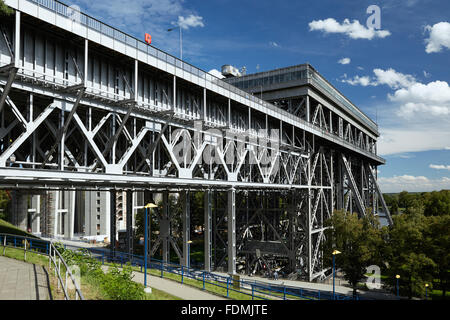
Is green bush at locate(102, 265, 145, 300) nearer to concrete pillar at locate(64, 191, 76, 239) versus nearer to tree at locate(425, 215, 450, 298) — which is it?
tree at locate(425, 215, 450, 298)

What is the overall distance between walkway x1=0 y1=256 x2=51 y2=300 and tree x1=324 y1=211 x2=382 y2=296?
25.8 metres

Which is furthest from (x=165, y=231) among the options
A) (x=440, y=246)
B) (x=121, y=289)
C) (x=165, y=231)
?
(x=440, y=246)

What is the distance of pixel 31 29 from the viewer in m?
14.9

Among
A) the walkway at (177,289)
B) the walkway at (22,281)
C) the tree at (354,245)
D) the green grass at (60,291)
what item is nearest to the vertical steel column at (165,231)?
the walkway at (177,289)

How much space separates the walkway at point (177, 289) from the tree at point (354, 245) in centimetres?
1848

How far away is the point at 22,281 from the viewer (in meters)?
12.1

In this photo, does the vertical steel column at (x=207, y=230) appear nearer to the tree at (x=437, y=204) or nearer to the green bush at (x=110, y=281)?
the green bush at (x=110, y=281)

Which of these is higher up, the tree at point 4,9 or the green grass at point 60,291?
the tree at point 4,9

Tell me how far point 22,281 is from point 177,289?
6.88m

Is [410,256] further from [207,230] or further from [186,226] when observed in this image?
[186,226]

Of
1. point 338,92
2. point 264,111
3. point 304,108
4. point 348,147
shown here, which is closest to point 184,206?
point 264,111

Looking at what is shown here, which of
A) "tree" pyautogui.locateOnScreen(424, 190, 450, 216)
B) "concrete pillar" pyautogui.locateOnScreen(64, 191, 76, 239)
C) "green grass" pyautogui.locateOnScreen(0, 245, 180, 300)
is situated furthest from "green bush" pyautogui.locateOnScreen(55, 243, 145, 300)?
"tree" pyautogui.locateOnScreen(424, 190, 450, 216)

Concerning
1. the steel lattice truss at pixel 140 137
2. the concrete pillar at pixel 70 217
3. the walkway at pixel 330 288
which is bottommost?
the walkway at pixel 330 288

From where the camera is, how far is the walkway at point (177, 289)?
1580 centimetres
